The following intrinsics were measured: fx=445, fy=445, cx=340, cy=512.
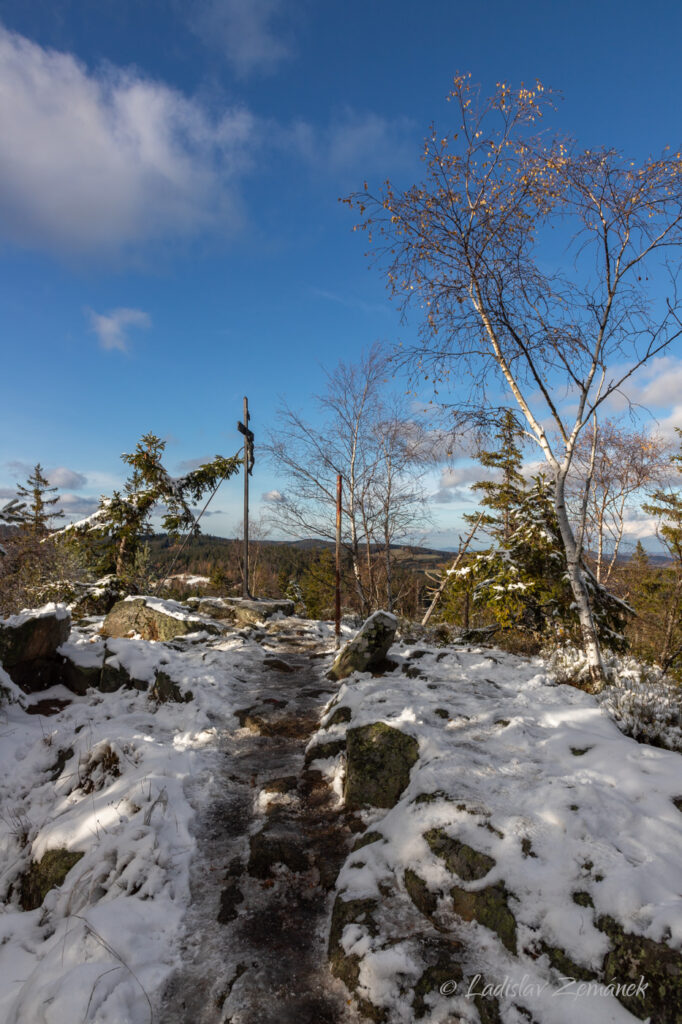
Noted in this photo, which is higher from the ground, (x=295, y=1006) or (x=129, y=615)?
(x=129, y=615)

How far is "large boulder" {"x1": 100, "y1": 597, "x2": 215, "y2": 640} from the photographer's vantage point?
477 inches

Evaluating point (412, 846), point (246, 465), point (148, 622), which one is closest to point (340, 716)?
point (412, 846)

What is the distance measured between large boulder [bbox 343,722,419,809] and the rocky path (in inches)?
14.4

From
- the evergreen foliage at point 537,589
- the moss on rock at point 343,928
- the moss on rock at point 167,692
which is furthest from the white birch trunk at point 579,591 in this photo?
the moss on rock at point 167,692

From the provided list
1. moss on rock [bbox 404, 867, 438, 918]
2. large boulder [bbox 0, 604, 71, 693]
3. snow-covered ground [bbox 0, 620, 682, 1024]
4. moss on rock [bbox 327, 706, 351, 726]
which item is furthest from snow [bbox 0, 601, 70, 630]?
moss on rock [bbox 404, 867, 438, 918]

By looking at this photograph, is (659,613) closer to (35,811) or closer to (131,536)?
(35,811)

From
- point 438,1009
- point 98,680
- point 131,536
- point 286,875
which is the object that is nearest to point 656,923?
point 438,1009

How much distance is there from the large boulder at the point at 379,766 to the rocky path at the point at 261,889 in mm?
365

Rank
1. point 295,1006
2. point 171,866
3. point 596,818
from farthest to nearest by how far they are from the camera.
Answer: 1. point 171,866
2. point 596,818
3. point 295,1006

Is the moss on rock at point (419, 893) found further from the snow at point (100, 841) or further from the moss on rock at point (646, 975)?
the snow at point (100, 841)

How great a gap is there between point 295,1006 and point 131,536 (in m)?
Result: 15.8

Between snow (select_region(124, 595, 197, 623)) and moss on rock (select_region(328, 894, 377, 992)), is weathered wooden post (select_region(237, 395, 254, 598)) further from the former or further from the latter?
moss on rock (select_region(328, 894, 377, 992))

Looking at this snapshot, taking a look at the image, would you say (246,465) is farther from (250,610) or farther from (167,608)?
(167,608)

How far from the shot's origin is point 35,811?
17.1 ft
